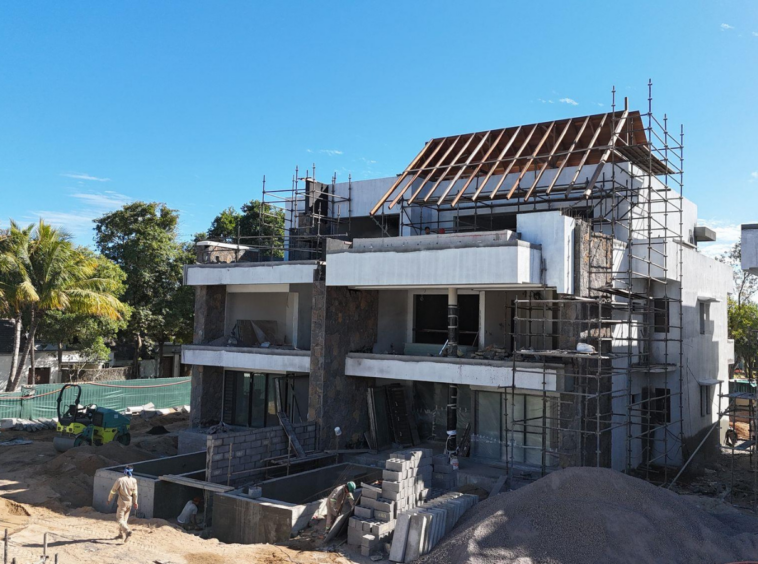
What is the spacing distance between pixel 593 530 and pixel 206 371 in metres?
17.3

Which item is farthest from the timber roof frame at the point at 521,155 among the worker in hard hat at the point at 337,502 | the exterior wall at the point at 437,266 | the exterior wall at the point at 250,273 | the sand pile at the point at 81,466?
the sand pile at the point at 81,466

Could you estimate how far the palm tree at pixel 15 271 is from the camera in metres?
29.1

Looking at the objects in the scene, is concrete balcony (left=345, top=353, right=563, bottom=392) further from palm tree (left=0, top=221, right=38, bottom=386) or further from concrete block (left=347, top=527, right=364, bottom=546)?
palm tree (left=0, top=221, right=38, bottom=386)

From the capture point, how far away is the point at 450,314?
21031mm

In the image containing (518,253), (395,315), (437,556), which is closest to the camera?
(437,556)

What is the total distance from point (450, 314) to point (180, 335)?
2784 centimetres

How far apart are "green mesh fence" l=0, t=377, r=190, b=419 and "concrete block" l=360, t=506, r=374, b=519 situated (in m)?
19.8

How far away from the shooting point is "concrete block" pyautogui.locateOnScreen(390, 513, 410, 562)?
44.0ft

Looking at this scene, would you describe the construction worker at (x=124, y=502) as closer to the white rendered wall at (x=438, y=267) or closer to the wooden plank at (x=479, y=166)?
the white rendered wall at (x=438, y=267)

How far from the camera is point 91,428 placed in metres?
23.1

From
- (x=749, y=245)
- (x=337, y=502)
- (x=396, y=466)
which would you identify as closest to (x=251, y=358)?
(x=337, y=502)

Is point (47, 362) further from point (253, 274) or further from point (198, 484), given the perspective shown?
point (198, 484)

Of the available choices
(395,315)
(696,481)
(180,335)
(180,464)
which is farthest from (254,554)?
(180,335)

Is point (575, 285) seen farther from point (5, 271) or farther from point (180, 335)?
point (180, 335)
